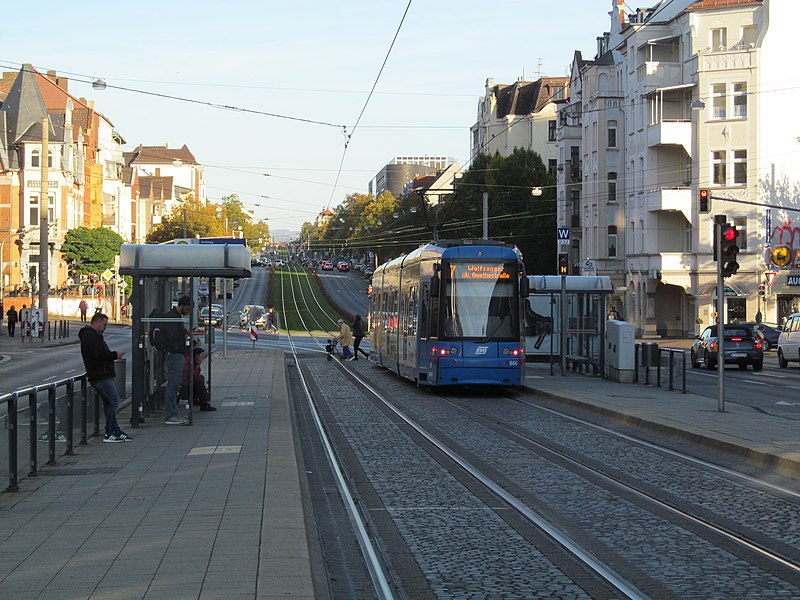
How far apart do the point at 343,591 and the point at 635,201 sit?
64.1 m

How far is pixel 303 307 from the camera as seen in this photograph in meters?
107

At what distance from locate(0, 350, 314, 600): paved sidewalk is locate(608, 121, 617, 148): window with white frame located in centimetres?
6129

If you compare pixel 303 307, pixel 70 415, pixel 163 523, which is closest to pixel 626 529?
pixel 163 523

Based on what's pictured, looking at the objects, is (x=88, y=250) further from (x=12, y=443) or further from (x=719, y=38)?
(x=12, y=443)

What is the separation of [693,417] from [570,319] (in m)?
15.3

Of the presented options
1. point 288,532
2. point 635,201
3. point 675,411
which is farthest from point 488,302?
point 635,201

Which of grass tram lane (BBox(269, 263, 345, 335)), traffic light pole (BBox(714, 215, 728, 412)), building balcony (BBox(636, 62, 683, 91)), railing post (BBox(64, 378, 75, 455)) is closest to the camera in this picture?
railing post (BBox(64, 378, 75, 455))

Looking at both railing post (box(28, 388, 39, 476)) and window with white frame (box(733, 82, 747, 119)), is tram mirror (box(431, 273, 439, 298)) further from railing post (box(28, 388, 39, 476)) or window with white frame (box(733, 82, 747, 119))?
window with white frame (box(733, 82, 747, 119))

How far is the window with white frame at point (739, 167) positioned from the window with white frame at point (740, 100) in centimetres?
192

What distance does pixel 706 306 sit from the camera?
64.8 meters

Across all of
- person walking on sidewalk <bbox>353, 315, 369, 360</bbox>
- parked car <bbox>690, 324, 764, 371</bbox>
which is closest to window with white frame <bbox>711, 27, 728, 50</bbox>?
parked car <bbox>690, 324, 764, 371</bbox>

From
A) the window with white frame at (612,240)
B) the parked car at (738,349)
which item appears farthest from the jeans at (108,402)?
the window with white frame at (612,240)

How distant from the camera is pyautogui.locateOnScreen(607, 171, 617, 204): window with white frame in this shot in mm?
75188

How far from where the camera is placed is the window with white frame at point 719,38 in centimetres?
6316
